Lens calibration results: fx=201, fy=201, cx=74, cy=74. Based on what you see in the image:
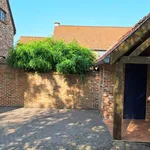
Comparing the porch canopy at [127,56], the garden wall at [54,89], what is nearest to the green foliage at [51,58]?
the garden wall at [54,89]

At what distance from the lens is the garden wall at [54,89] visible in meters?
10.9

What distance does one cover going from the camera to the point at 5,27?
16.8 meters

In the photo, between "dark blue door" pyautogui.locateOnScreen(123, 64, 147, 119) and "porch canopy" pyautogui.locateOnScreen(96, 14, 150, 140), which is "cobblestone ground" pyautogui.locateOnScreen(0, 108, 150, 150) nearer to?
"porch canopy" pyautogui.locateOnScreen(96, 14, 150, 140)

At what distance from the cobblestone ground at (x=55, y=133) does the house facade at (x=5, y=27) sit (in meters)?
8.75

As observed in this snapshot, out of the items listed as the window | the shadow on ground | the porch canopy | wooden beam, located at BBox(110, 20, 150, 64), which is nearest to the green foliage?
the shadow on ground

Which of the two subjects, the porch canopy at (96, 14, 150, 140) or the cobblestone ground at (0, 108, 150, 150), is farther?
the porch canopy at (96, 14, 150, 140)

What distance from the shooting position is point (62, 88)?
10906 mm

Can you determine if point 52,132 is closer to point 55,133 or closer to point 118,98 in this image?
point 55,133

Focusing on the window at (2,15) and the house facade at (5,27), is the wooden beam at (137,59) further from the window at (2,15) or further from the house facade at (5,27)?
the window at (2,15)

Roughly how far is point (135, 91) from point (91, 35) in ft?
62.2

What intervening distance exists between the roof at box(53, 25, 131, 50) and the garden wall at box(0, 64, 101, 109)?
1395cm

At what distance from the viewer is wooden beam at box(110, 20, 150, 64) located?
5.40 meters

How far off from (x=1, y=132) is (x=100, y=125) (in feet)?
11.3

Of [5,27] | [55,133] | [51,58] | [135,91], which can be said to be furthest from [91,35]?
[55,133]
